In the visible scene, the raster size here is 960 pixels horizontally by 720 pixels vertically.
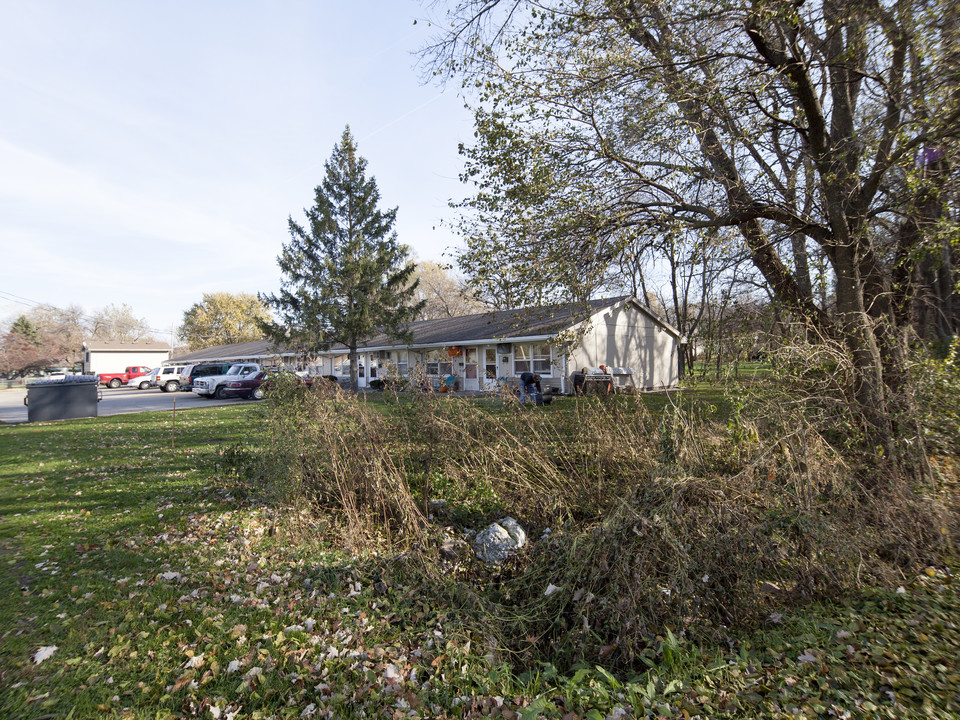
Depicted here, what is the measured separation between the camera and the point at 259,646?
367 cm

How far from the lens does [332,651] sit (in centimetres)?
368

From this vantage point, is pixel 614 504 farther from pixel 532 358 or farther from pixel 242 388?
pixel 242 388

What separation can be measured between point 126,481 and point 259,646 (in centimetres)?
530

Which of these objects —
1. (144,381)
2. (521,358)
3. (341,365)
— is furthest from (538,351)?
(144,381)

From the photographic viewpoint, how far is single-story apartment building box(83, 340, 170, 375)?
47312mm

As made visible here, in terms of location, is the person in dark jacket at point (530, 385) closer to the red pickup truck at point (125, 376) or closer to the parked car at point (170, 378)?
the parked car at point (170, 378)

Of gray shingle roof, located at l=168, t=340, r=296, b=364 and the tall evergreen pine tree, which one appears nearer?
the tall evergreen pine tree

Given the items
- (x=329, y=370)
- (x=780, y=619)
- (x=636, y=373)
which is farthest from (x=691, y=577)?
(x=329, y=370)

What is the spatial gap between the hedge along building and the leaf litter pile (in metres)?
14.4

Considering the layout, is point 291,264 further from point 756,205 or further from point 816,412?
point 816,412

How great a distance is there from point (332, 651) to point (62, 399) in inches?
655

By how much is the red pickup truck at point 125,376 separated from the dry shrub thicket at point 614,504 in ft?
128

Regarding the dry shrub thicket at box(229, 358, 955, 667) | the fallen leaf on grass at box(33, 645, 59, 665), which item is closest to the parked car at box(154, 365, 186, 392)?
the dry shrub thicket at box(229, 358, 955, 667)

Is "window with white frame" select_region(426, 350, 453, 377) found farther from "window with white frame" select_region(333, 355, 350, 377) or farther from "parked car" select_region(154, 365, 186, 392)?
"parked car" select_region(154, 365, 186, 392)
